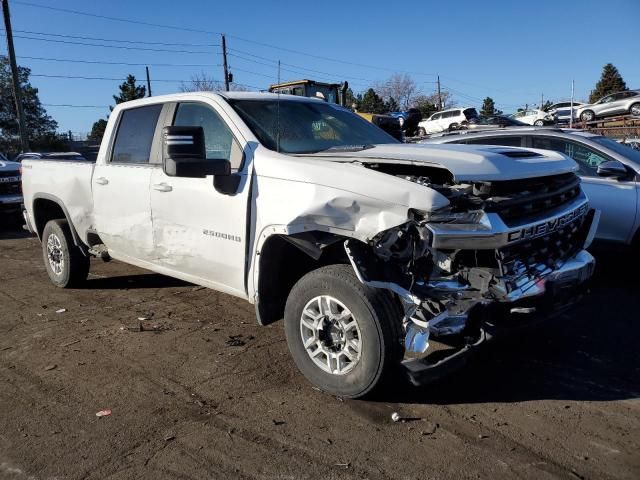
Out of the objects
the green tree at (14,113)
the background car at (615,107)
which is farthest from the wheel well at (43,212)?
the green tree at (14,113)

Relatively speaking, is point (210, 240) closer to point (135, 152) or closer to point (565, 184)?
point (135, 152)

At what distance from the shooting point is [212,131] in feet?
14.8

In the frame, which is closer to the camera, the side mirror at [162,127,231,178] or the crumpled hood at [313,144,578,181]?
the crumpled hood at [313,144,578,181]

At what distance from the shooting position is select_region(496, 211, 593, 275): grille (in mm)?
3277

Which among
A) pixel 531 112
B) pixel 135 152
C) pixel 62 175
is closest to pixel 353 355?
pixel 135 152

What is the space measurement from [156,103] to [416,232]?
123 inches

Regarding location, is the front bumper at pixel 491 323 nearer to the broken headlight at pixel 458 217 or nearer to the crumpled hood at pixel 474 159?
the broken headlight at pixel 458 217

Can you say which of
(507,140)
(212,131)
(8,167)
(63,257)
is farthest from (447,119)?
(212,131)

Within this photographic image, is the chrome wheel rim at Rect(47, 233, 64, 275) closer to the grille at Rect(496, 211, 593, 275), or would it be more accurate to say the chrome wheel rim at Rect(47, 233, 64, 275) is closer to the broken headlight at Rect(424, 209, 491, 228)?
the broken headlight at Rect(424, 209, 491, 228)

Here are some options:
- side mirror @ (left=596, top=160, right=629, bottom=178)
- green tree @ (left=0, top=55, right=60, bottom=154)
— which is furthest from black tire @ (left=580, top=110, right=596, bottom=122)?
green tree @ (left=0, top=55, right=60, bottom=154)

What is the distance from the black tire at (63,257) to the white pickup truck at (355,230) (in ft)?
5.61

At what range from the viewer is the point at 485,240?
309 cm

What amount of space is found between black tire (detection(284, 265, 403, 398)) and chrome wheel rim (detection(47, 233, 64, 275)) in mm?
3881

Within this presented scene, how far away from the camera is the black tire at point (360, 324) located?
3.26m
